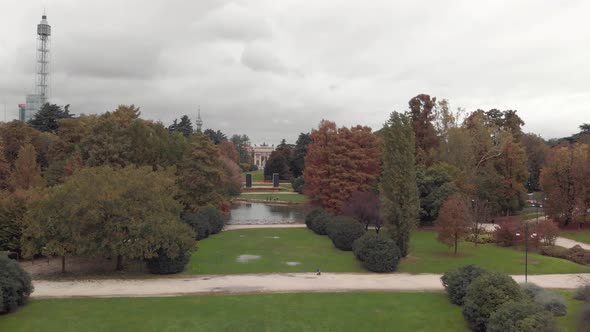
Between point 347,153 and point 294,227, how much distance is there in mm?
8625

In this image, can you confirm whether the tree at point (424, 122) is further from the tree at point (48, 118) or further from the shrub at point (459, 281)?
the tree at point (48, 118)

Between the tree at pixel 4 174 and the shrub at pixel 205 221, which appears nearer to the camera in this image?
the shrub at pixel 205 221

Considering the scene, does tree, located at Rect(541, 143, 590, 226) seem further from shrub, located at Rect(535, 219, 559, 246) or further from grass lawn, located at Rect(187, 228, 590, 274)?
grass lawn, located at Rect(187, 228, 590, 274)

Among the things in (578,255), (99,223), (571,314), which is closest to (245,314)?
(99,223)

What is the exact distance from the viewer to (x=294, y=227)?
41.0 metres

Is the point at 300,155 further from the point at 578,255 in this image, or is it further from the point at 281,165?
the point at 578,255

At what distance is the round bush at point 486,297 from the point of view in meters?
15.5

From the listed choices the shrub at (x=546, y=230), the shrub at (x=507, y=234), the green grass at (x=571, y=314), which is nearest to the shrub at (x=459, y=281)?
the green grass at (x=571, y=314)

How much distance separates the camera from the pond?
47119 millimetres

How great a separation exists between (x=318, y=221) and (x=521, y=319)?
79.0 ft

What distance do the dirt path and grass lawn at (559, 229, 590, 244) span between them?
13314 millimetres

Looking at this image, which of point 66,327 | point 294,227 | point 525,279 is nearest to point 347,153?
point 294,227

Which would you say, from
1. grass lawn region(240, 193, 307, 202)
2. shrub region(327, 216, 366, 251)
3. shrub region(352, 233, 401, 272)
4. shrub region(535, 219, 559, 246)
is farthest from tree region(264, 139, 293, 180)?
shrub region(352, 233, 401, 272)

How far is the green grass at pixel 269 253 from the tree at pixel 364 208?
2.97m
